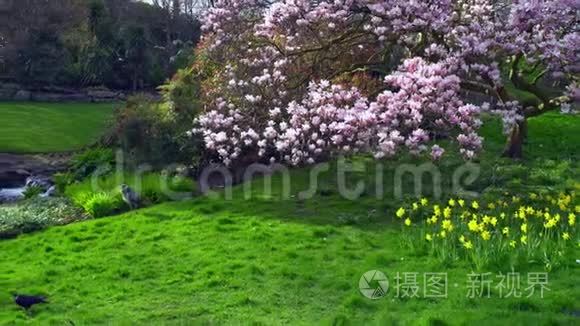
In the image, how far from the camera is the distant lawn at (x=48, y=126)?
21.9 metres

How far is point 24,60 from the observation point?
3177cm

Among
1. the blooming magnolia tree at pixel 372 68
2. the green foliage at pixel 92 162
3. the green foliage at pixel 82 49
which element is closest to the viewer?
the blooming magnolia tree at pixel 372 68

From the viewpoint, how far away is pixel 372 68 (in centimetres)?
1209

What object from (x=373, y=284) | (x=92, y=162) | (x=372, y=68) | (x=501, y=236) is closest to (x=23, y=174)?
(x=92, y=162)

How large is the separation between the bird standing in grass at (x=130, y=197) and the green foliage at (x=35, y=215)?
829 mm

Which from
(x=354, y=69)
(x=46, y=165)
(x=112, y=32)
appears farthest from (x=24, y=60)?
(x=354, y=69)

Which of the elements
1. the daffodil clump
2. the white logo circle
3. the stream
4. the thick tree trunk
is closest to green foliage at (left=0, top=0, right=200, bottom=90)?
the stream

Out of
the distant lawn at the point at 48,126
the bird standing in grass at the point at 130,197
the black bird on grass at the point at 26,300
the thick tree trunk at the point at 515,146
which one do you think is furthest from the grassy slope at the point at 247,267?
the distant lawn at the point at 48,126

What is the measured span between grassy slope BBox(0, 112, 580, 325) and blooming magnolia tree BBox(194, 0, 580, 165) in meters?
1.11

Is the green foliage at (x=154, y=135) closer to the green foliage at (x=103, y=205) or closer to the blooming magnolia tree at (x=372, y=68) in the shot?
the blooming magnolia tree at (x=372, y=68)

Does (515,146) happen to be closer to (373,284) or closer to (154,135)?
(373,284)

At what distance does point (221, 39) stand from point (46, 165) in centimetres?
987

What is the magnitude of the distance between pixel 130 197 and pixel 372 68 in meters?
4.88

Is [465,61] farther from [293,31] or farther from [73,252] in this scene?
[73,252]
